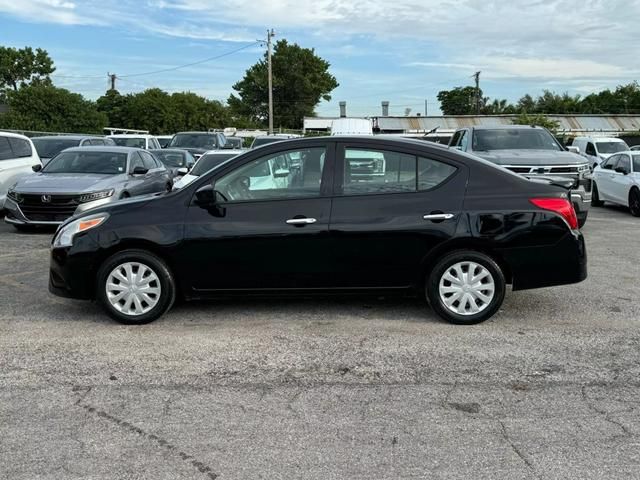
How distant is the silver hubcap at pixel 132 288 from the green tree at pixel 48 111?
38162 millimetres

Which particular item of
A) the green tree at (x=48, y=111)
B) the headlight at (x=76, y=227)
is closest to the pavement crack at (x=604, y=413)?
the headlight at (x=76, y=227)

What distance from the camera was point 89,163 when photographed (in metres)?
12.2

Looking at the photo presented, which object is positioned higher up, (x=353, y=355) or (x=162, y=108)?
(x=162, y=108)

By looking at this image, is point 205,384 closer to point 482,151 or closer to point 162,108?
point 482,151

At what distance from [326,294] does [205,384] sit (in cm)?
167

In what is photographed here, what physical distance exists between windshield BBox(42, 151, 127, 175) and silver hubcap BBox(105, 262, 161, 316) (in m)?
6.84

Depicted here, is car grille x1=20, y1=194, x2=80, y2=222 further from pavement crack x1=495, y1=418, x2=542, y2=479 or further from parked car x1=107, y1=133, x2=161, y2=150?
parked car x1=107, y1=133, x2=161, y2=150

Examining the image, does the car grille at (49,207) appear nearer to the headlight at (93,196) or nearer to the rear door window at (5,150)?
the headlight at (93,196)

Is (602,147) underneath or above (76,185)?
above

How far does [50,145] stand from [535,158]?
12062 mm

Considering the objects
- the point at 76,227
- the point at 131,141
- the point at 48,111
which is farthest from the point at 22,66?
the point at 76,227

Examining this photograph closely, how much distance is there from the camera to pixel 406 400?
4.18 m

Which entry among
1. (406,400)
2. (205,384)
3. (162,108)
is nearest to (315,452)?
(406,400)

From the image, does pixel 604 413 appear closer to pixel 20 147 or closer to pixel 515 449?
pixel 515 449
